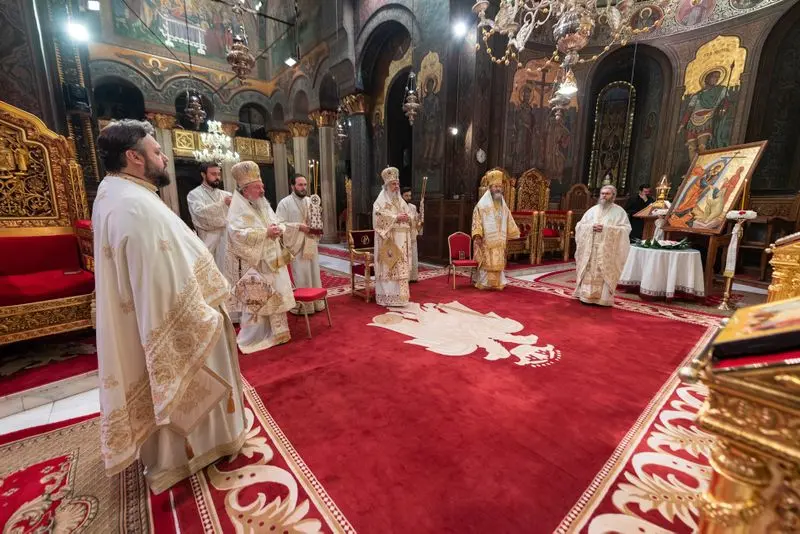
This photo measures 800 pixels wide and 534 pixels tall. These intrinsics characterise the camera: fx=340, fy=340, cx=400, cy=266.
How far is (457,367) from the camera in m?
3.36

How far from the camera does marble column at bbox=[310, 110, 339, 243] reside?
13320 millimetres

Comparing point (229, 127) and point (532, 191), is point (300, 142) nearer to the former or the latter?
point (229, 127)

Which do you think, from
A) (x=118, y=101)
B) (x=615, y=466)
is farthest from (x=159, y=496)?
(x=118, y=101)

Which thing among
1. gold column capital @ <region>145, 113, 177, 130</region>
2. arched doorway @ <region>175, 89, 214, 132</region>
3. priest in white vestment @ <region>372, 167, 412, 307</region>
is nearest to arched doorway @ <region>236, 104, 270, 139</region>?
arched doorway @ <region>175, 89, 214, 132</region>

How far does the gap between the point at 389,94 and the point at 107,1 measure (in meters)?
11.3

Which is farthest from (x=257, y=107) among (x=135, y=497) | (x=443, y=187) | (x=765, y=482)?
(x=765, y=482)

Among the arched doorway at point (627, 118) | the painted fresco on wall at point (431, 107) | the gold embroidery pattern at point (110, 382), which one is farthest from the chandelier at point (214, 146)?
the gold embroidery pattern at point (110, 382)

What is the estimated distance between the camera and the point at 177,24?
567 inches

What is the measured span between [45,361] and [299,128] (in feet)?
44.1

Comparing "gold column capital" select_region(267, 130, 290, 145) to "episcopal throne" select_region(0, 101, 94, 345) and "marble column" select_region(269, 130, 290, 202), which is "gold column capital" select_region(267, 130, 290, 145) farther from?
"episcopal throne" select_region(0, 101, 94, 345)

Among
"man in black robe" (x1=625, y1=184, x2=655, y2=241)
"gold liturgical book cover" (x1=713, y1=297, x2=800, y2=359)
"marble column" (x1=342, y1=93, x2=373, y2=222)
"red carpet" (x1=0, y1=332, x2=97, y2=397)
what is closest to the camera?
"gold liturgical book cover" (x1=713, y1=297, x2=800, y2=359)

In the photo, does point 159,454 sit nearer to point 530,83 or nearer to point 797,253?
point 797,253

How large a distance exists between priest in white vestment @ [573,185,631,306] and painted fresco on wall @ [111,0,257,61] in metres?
14.5

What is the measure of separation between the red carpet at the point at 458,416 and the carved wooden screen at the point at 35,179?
10.1ft
